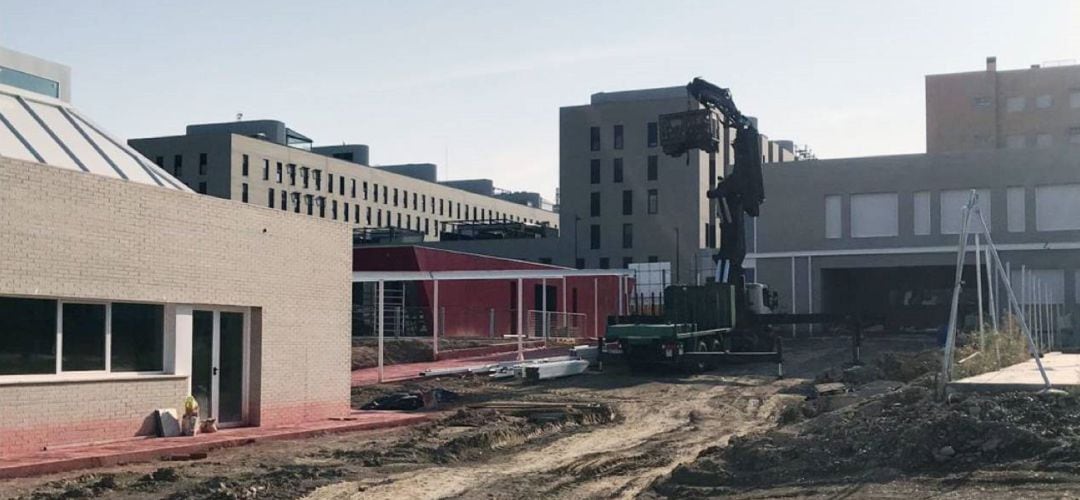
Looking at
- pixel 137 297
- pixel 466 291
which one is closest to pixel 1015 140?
pixel 466 291

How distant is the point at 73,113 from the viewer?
19.8 metres

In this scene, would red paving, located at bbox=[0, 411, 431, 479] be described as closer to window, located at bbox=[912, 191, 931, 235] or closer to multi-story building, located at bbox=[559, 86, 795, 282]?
window, located at bbox=[912, 191, 931, 235]

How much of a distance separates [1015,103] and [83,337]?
85.1 meters

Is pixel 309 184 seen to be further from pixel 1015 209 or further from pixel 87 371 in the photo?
pixel 87 371

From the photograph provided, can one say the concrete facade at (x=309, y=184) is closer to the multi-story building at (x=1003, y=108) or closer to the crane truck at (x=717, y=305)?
the multi-story building at (x=1003, y=108)

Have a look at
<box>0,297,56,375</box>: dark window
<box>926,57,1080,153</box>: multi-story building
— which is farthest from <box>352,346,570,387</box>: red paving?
<box>926,57,1080,153</box>: multi-story building

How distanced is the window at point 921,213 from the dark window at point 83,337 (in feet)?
134

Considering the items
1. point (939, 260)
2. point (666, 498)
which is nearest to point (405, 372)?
point (666, 498)

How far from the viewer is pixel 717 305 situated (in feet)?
114

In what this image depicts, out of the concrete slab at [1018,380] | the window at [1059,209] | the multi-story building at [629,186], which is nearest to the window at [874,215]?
the window at [1059,209]

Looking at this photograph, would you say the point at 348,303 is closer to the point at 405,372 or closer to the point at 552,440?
the point at 552,440

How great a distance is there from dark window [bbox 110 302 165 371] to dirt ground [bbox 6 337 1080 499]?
2.04m

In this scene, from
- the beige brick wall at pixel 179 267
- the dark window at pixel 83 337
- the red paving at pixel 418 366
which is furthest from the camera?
the red paving at pixel 418 366

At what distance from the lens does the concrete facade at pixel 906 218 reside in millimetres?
48219
